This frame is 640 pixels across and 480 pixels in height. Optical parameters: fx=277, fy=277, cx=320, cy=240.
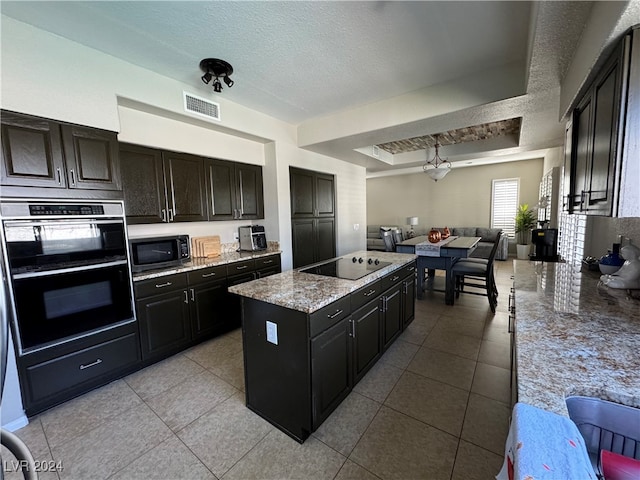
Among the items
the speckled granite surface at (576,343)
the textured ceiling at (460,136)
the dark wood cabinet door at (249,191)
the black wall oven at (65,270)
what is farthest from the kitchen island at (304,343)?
the textured ceiling at (460,136)

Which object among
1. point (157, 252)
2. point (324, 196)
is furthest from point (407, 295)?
point (157, 252)

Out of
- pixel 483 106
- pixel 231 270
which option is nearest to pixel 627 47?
pixel 483 106

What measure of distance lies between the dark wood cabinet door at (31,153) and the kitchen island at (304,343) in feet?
5.22

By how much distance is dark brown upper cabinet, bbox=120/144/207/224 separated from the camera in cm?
271

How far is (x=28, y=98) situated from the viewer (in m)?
1.95

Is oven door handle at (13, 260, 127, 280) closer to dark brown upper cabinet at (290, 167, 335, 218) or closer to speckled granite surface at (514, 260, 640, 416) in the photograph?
dark brown upper cabinet at (290, 167, 335, 218)

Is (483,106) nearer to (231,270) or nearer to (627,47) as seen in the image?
(627,47)

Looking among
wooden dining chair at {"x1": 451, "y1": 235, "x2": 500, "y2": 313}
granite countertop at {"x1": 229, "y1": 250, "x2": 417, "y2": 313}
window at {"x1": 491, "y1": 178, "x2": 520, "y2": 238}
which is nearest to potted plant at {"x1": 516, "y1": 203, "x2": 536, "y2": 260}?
window at {"x1": 491, "y1": 178, "x2": 520, "y2": 238}

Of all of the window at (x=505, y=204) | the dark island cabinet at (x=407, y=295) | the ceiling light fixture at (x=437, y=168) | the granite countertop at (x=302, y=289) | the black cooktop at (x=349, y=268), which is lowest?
the dark island cabinet at (x=407, y=295)

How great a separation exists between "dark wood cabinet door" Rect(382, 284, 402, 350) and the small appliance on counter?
1974 millimetres

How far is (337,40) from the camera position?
217 cm

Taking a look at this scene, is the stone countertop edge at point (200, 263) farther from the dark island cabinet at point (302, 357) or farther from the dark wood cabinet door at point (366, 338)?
the dark wood cabinet door at point (366, 338)

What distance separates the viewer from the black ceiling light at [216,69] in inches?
94.7

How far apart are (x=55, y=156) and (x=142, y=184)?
76 cm
